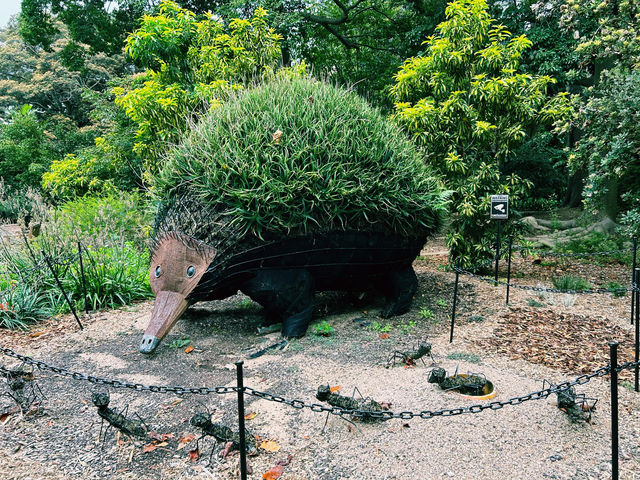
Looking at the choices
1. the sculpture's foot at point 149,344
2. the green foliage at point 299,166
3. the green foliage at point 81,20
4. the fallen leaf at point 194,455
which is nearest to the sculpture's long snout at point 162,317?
the sculpture's foot at point 149,344

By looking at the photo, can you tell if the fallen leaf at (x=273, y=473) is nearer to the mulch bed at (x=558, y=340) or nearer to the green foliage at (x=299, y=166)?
the green foliage at (x=299, y=166)

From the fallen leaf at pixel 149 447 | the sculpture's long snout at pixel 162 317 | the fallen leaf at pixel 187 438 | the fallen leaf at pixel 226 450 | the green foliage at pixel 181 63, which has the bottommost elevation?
the fallen leaf at pixel 149 447

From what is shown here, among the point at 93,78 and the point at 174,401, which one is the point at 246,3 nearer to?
the point at 174,401

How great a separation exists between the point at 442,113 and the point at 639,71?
2512 millimetres

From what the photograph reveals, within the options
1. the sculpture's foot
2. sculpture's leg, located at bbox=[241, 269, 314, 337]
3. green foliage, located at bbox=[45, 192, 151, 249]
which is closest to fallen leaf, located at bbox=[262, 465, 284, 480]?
the sculpture's foot

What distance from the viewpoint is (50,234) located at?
21.0 feet

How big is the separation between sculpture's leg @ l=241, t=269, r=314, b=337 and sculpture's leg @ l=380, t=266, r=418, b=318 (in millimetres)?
989

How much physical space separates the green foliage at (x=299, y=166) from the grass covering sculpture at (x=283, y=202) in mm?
11

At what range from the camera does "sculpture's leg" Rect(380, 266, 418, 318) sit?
4.84 m

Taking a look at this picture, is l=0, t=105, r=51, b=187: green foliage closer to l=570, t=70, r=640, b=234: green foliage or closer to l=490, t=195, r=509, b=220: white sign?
l=490, t=195, r=509, b=220: white sign

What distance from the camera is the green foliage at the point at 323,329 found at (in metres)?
4.33

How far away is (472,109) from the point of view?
611 centimetres

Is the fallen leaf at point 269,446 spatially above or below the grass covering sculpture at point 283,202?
below

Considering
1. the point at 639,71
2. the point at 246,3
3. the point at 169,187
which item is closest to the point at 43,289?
the point at 169,187
